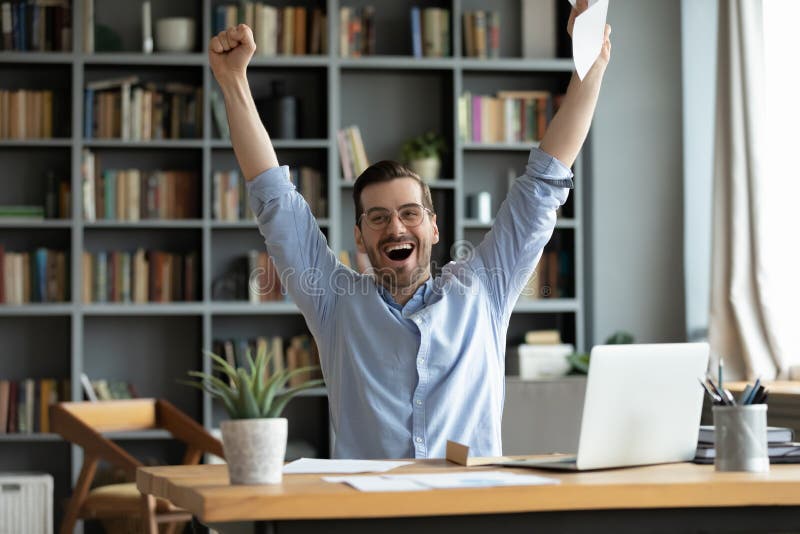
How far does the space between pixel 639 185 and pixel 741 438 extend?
3.56 meters

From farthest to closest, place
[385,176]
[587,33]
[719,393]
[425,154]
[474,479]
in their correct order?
[425,154]
[385,176]
[587,33]
[719,393]
[474,479]

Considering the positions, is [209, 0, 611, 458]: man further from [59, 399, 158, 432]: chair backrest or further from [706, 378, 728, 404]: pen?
[59, 399, 158, 432]: chair backrest

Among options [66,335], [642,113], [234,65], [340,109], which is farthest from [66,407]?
[642,113]

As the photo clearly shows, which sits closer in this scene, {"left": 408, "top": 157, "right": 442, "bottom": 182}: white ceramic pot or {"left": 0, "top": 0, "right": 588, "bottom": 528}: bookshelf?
{"left": 0, "top": 0, "right": 588, "bottom": 528}: bookshelf

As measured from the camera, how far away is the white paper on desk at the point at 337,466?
1.75m

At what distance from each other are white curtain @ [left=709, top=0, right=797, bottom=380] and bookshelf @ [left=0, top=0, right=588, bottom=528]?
732mm

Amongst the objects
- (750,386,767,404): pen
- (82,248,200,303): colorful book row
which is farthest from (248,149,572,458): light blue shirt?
(82,248,200,303): colorful book row

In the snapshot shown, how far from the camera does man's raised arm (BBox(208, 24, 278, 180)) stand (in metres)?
2.15

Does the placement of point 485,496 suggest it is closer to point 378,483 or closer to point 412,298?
point 378,483

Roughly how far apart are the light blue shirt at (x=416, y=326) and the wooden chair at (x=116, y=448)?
1.80m

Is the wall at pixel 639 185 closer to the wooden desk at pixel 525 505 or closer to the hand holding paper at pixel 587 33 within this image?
the hand holding paper at pixel 587 33

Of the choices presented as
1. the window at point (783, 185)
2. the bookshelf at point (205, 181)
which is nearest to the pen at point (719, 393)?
the window at point (783, 185)

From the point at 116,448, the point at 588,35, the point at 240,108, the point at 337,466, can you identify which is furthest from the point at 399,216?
the point at 116,448

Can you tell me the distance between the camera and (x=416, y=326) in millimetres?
2195
